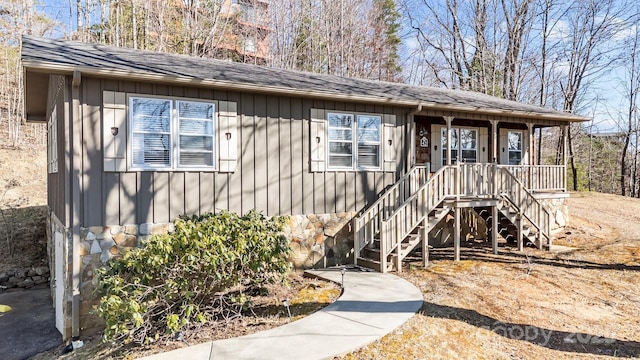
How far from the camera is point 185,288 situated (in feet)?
17.6

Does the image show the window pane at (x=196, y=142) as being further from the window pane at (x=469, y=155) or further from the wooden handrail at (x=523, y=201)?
the window pane at (x=469, y=155)

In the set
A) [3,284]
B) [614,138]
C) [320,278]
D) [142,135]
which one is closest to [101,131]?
[142,135]

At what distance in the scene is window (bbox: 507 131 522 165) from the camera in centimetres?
1294

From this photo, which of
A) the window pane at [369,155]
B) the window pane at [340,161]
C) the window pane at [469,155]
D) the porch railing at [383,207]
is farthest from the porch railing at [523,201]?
the window pane at [340,161]

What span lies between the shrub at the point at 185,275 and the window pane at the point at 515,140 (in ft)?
32.6

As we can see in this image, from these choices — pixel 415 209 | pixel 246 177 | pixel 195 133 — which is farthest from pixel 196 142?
pixel 415 209

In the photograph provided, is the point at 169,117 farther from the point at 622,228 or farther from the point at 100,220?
the point at 622,228

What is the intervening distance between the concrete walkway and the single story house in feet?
5.65

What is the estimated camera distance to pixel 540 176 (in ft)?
38.5

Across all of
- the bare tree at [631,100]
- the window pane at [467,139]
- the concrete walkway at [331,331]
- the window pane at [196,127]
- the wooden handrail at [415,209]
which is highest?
the bare tree at [631,100]

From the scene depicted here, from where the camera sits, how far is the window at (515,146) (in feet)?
42.4

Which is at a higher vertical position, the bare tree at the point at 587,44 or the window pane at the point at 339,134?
the bare tree at the point at 587,44

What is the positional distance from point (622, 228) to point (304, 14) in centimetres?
1762

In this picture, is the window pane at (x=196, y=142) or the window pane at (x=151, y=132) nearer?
the window pane at (x=151, y=132)
